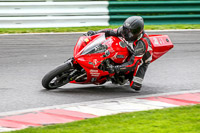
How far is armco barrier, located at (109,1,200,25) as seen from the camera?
1380 centimetres

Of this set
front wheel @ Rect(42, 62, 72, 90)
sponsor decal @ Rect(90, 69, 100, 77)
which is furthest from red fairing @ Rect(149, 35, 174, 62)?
front wheel @ Rect(42, 62, 72, 90)

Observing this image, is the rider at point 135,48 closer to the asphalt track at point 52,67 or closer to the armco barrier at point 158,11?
the asphalt track at point 52,67

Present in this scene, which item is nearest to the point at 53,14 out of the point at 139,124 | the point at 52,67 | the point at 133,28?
the point at 52,67

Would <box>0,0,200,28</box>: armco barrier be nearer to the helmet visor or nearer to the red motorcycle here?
the red motorcycle

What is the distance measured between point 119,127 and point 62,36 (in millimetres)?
7158

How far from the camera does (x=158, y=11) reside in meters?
→ 14.2

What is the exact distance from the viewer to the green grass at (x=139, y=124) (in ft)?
16.7

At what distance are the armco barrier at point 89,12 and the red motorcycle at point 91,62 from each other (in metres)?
5.62

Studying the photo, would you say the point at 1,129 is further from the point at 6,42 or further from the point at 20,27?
the point at 20,27

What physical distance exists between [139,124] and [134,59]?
6.82 ft

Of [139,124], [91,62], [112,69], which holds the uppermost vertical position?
[91,62]

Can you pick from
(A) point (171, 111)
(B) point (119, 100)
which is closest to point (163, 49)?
(B) point (119, 100)

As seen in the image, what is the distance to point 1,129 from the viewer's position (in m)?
5.20

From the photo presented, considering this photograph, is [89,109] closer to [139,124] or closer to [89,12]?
[139,124]
